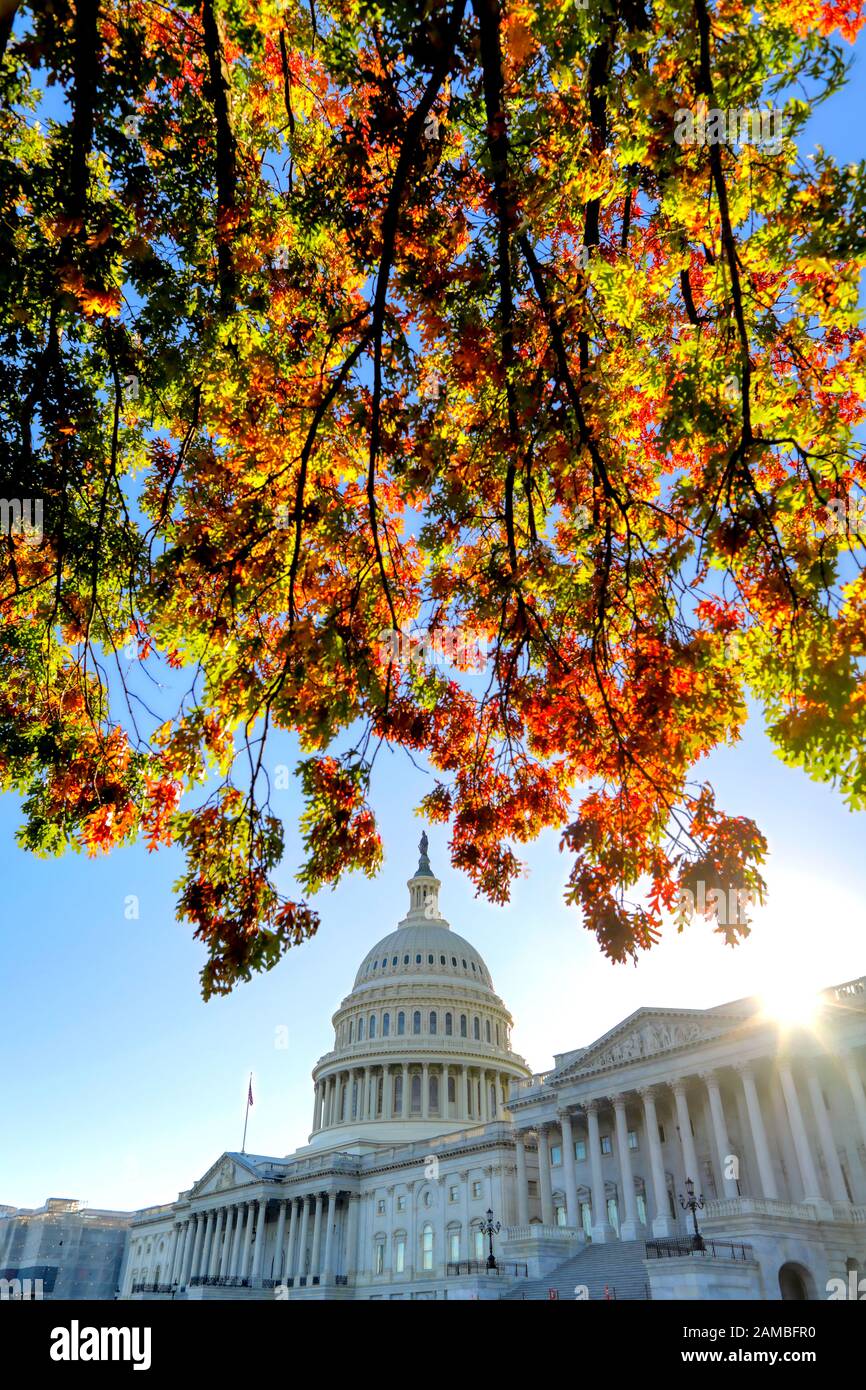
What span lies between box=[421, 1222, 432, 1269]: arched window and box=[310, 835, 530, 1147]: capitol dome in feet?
59.0

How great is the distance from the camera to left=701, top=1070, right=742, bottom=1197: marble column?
159 ft

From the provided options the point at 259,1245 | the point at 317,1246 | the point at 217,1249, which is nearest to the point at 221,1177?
the point at 217,1249

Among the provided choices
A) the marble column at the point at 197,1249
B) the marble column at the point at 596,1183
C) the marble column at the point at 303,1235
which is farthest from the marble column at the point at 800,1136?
the marble column at the point at 197,1249

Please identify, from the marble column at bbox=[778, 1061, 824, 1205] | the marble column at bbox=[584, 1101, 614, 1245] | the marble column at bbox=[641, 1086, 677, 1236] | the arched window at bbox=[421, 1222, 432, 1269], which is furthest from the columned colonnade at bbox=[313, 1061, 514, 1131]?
the marble column at bbox=[778, 1061, 824, 1205]

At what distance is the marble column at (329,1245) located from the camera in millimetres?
79812

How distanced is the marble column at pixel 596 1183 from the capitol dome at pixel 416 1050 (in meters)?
38.4

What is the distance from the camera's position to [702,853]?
7234 millimetres

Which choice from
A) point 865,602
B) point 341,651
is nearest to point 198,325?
point 341,651

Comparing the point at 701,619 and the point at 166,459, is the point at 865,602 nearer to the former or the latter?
the point at 701,619

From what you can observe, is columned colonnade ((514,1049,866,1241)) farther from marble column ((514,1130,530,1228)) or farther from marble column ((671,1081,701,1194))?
marble column ((514,1130,530,1228))

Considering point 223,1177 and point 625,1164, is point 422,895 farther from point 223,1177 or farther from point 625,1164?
point 625,1164

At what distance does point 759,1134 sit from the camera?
47125mm

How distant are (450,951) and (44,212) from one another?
10982cm

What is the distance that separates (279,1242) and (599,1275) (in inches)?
2262
